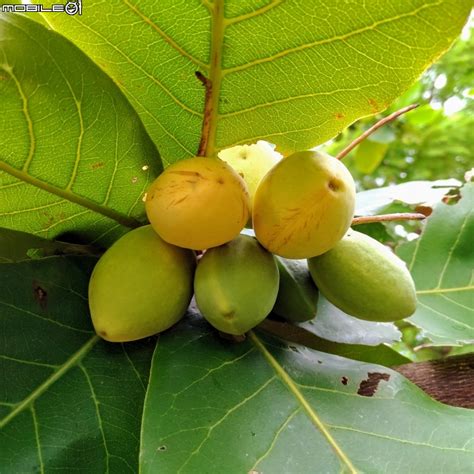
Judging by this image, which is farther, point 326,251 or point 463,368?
point 463,368

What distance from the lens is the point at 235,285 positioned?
0.71 m

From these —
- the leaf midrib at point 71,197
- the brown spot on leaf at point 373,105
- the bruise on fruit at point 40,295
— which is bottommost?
the bruise on fruit at point 40,295

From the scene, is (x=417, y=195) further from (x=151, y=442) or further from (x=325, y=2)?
(x=151, y=442)

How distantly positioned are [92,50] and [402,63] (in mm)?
375

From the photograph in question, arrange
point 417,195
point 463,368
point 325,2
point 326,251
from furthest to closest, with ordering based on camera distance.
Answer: point 417,195, point 463,368, point 326,251, point 325,2

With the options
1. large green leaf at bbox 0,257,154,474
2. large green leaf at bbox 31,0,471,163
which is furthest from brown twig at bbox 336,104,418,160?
large green leaf at bbox 0,257,154,474

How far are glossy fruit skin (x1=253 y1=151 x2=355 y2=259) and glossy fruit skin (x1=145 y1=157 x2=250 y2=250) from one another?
0.11ft

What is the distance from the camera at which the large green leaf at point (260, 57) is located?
657mm

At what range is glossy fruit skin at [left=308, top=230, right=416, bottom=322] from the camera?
2.53 ft

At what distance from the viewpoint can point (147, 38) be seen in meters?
0.70

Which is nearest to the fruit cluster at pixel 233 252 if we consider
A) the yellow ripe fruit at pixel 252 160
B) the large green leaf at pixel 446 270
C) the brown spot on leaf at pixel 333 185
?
the brown spot on leaf at pixel 333 185

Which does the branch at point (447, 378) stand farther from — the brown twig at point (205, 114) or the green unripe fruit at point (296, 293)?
the brown twig at point (205, 114)

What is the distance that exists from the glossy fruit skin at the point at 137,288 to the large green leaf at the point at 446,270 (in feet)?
1.59

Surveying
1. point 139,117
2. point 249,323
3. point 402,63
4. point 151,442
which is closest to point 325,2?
point 402,63
